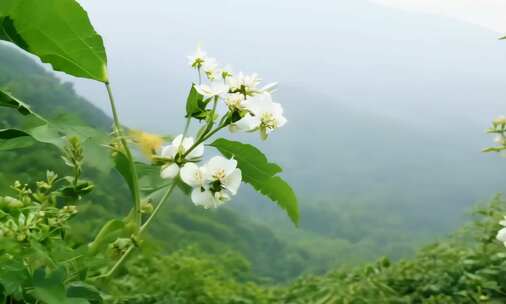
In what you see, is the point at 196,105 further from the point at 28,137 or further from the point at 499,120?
the point at 499,120

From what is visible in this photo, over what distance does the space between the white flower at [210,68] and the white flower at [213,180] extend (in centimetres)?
12

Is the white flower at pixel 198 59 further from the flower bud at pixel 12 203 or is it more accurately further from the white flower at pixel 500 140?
the white flower at pixel 500 140

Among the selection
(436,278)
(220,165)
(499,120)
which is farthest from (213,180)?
(436,278)

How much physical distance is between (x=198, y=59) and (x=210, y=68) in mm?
26

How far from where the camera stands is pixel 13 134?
61 cm

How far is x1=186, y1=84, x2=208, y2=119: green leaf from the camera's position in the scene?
67 cm

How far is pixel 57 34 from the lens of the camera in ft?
1.94

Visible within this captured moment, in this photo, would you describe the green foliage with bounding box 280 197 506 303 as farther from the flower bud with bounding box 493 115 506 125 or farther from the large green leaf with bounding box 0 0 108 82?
the large green leaf with bounding box 0 0 108 82

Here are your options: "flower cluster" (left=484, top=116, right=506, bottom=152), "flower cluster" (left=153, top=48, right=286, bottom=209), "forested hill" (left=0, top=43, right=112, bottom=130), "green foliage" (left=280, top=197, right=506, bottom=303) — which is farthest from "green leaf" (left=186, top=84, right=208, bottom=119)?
"forested hill" (left=0, top=43, right=112, bottom=130)

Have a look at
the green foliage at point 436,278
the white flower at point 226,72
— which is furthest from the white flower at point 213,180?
the green foliage at point 436,278

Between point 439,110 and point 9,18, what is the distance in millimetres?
48016

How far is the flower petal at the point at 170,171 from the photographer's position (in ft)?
2.15

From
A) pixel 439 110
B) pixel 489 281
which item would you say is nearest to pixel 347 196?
pixel 489 281

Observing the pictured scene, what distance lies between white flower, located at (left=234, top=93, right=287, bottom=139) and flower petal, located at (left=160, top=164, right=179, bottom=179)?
7 cm
